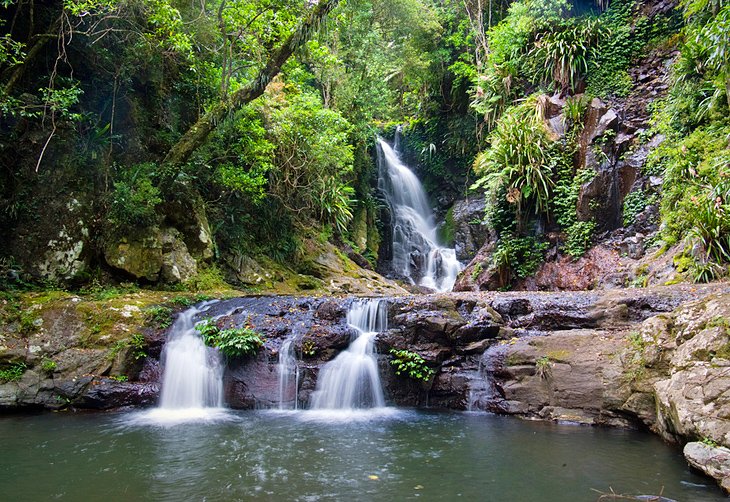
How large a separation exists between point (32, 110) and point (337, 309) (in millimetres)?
7615

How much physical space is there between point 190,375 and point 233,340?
38.4 inches

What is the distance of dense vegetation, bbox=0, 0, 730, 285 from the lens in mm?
9648

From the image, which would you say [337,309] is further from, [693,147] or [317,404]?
[693,147]

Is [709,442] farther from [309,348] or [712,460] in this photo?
[309,348]

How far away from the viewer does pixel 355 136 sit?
1866 cm

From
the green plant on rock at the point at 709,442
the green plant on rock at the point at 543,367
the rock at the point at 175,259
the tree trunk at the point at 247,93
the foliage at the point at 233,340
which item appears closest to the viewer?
the green plant on rock at the point at 709,442

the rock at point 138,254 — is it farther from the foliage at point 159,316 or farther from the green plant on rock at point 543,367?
the green plant on rock at point 543,367

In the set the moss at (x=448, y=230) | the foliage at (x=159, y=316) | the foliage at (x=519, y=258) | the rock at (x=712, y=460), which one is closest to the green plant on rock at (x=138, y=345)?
the foliage at (x=159, y=316)

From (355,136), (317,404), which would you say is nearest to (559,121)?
(355,136)

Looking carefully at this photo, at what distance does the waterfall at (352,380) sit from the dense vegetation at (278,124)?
17.4 ft

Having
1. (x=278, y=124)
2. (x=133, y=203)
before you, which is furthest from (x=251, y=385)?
(x=278, y=124)

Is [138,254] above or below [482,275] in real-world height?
below

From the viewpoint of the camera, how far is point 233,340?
8.10 metres

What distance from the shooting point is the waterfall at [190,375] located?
7.88 metres
